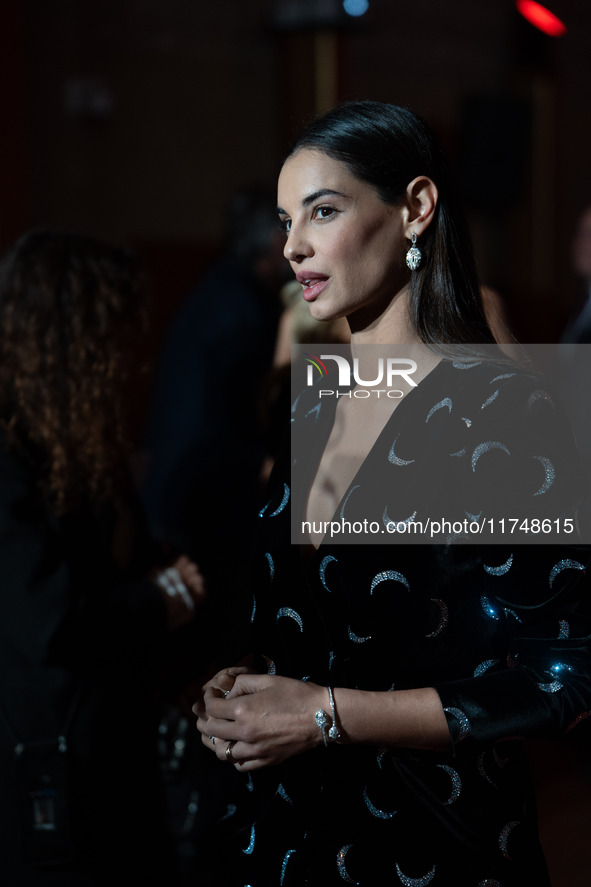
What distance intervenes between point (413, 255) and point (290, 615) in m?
0.45

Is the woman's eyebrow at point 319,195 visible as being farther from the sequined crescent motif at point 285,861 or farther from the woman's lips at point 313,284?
the sequined crescent motif at point 285,861

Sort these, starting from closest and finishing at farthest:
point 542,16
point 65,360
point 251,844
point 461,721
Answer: point 461,721 → point 251,844 → point 65,360 → point 542,16

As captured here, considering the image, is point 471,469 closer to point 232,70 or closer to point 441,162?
point 441,162

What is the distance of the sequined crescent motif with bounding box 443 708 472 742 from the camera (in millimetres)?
1010

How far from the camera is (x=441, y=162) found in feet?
3.90

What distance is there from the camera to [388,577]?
1.08 meters

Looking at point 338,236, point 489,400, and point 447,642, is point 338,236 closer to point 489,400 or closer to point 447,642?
point 489,400

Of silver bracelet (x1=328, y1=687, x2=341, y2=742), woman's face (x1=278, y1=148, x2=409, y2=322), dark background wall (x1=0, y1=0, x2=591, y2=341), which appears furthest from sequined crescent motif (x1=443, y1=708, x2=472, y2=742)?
dark background wall (x1=0, y1=0, x2=591, y2=341)

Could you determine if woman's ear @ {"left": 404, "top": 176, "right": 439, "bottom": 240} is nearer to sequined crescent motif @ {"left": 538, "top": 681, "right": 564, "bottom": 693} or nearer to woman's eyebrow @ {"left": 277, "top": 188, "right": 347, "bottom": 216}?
woman's eyebrow @ {"left": 277, "top": 188, "right": 347, "bottom": 216}

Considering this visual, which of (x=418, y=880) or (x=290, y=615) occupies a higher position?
(x=290, y=615)

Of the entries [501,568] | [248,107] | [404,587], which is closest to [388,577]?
[404,587]

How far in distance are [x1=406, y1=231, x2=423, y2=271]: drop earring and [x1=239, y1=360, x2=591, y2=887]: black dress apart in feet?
0.41

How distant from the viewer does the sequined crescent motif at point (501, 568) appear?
104 cm

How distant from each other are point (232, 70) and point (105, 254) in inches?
165
